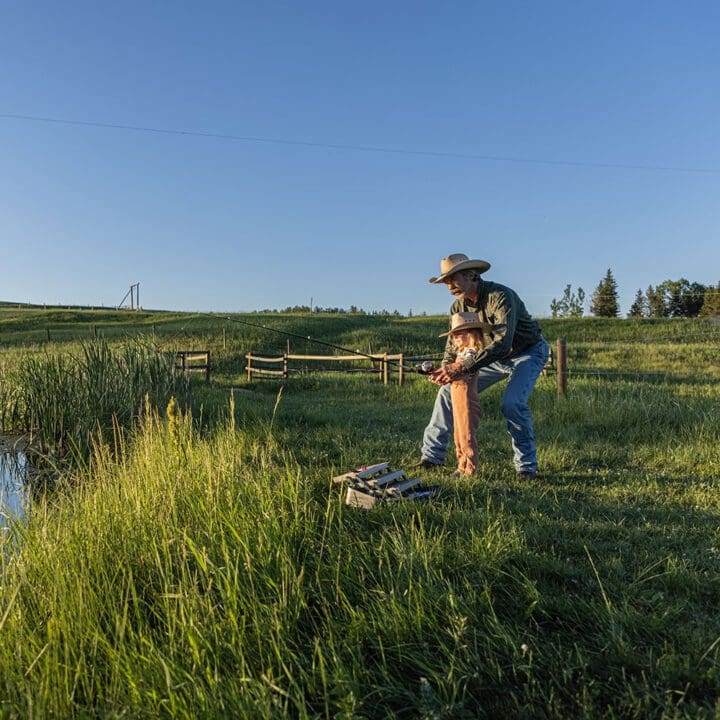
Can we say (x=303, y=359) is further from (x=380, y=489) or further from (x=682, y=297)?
(x=682, y=297)

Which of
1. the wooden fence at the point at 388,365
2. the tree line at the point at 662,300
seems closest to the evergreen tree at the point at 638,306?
the tree line at the point at 662,300

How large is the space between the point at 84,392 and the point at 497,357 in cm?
692

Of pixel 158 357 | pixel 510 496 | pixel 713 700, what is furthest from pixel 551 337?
pixel 713 700

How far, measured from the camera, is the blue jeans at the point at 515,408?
17.2ft

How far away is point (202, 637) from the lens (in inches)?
98.5

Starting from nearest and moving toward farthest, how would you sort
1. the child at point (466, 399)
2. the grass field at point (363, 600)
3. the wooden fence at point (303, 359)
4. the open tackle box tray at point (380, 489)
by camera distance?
the grass field at point (363, 600)
the open tackle box tray at point (380, 489)
the child at point (466, 399)
the wooden fence at point (303, 359)

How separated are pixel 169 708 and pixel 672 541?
10.2ft

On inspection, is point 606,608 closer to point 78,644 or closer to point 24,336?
point 78,644

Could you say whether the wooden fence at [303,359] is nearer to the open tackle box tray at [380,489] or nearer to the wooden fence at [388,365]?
the wooden fence at [388,365]

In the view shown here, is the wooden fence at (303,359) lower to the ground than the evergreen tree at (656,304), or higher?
lower

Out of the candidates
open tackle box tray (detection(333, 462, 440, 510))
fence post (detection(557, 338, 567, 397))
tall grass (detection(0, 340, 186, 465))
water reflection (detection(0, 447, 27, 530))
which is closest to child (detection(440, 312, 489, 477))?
open tackle box tray (detection(333, 462, 440, 510))

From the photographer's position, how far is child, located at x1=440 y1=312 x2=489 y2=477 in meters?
5.17

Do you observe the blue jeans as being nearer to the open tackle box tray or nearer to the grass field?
the grass field

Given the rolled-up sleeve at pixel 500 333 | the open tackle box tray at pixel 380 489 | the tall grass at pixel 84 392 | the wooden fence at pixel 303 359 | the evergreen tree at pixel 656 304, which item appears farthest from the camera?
the evergreen tree at pixel 656 304
